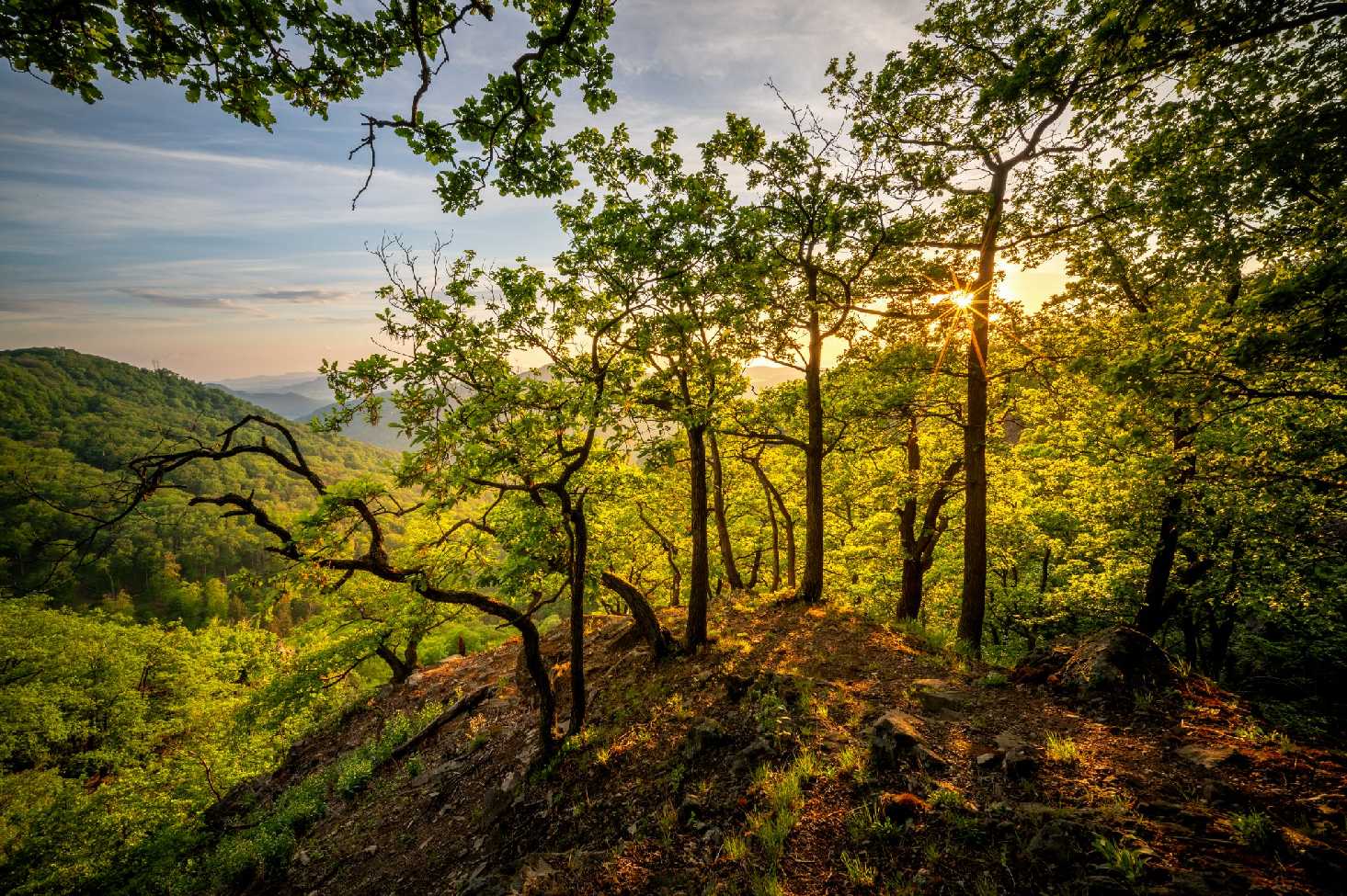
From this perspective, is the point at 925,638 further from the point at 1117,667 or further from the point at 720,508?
the point at 720,508

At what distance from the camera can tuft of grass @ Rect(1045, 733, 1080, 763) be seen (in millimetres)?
5535

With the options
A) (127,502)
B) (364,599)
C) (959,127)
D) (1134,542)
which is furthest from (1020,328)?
(364,599)

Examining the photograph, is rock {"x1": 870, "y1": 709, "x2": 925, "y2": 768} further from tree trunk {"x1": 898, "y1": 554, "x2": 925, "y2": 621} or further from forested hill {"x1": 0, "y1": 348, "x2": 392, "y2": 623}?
tree trunk {"x1": 898, "y1": 554, "x2": 925, "y2": 621}

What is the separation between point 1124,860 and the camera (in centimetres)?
388

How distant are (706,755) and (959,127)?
13.6 m

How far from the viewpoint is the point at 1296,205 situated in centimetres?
599

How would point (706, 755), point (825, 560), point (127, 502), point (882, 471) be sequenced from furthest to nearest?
point (825, 560), point (882, 471), point (706, 755), point (127, 502)

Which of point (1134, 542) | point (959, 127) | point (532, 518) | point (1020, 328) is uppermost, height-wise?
point (959, 127)

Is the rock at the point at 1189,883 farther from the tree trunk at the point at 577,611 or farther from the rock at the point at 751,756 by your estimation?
the tree trunk at the point at 577,611

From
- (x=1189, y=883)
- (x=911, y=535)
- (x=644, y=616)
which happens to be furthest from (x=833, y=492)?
(x=1189, y=883)

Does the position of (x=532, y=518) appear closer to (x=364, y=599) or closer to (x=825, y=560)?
(x=825, y=560)

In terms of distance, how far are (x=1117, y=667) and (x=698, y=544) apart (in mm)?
8251

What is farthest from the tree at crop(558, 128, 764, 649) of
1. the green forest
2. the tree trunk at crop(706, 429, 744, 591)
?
the tree trunk at crop(706, 429, 744, 591)

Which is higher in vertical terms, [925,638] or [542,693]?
[925,638]
